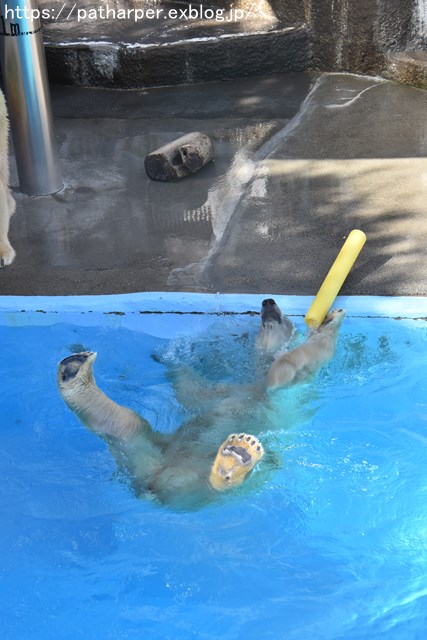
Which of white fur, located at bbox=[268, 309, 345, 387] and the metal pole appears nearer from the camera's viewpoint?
white fur, located at bbox=[268, 309, 345, 387]

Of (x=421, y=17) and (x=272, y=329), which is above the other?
(x=421, y=17)

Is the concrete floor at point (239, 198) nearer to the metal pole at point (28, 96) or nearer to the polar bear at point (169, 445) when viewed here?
the metal pole at point (28, 96)

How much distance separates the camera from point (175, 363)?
4.07 metres

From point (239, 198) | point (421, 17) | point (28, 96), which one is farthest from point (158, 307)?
point (421, 17)

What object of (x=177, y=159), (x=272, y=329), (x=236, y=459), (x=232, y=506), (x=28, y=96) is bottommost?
(x=232, y=506)

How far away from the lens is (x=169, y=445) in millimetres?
3283

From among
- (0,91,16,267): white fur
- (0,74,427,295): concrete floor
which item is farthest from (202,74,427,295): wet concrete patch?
(0,91,16,267): white fur

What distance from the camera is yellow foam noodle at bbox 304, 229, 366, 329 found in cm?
408

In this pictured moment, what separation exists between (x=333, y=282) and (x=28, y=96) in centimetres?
248

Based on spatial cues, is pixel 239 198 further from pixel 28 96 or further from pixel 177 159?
pixel 28 96

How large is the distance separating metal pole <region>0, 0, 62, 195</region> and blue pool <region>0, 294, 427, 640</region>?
5.54 feet

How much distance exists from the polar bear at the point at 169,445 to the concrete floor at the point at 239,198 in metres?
1.29

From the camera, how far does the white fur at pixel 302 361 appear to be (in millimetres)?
3537

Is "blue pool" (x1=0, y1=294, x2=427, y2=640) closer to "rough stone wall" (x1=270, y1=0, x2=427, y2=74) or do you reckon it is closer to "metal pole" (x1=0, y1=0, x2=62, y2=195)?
"metal pole" (x1=0, y1=0, x2=62, y2=195)
